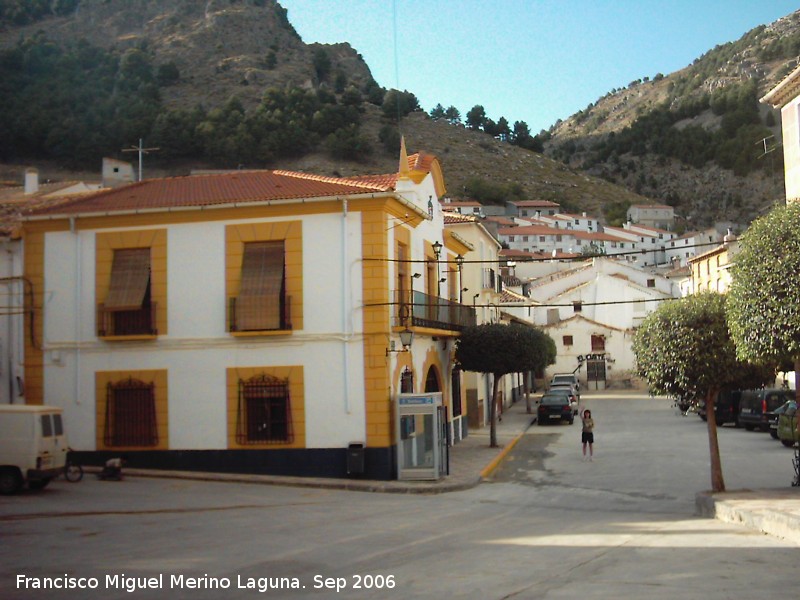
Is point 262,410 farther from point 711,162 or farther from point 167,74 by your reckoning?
point 711,162

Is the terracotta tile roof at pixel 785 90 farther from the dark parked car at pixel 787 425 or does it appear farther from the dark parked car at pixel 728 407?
the dark parked car at pixel 728 407

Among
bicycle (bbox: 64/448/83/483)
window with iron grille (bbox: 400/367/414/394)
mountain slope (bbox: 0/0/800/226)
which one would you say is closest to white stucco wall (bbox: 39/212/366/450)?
window with iron grille (bbox: 400/367/414/394)

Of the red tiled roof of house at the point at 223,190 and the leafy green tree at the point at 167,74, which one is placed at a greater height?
the leafy green tree at the point at 167,74

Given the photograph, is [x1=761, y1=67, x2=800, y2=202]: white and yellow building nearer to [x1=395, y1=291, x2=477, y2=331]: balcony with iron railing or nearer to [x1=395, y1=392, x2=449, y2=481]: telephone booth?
[x1=395, y1=291, x2=477, y2=331]: balcony with iron railing

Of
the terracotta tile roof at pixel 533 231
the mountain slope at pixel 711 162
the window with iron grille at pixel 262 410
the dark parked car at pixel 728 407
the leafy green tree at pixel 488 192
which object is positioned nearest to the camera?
the window with iron grille at pixel 262 410

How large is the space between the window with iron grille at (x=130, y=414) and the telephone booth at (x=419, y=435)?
6.35 m

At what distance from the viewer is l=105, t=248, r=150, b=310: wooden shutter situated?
839 inches

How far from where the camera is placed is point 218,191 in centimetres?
2230

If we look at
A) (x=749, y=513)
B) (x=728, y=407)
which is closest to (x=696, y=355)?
(x=749, y=513)

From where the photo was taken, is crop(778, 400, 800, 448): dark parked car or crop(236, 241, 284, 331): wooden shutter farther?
crop(778, 400, 800, 448): dark parked car

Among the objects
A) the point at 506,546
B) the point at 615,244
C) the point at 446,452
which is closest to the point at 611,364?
the point at 446,452

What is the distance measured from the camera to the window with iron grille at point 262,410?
20438 mm

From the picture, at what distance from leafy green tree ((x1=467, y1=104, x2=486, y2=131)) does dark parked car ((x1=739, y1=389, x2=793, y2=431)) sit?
144184mm

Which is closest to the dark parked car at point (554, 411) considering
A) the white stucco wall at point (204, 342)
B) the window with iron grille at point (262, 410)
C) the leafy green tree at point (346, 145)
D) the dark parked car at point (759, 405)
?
the dark parked car at point (759, 405)
